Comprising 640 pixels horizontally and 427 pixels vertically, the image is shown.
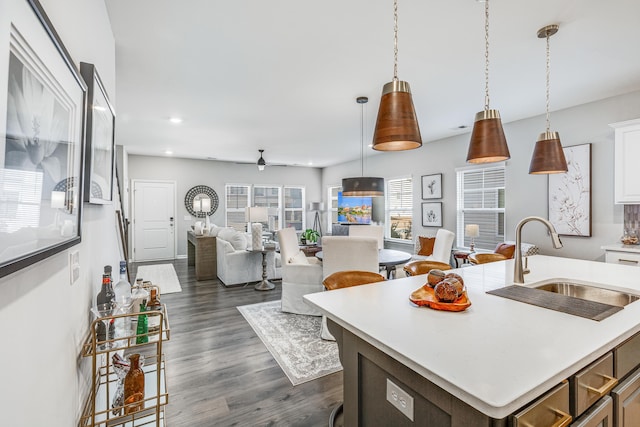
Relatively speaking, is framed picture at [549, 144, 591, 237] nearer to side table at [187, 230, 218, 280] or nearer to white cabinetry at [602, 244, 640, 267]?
white cabinetry at [602, 244, 640, 267]

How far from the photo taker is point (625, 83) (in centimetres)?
331

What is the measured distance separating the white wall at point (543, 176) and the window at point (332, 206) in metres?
3.36

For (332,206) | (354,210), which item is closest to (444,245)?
(354,210)

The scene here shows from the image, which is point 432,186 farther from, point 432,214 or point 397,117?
point 397,117

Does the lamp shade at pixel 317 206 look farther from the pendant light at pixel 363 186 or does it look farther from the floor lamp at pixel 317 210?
the pendant light at pixel 363 186

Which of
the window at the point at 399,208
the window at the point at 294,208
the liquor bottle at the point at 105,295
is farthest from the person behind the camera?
the window at the point at 294,208

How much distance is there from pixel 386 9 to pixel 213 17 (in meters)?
1.19

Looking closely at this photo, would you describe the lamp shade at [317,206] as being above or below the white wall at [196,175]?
below

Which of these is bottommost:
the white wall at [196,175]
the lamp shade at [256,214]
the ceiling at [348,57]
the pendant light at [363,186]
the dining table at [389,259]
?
the dining table at [389,259]

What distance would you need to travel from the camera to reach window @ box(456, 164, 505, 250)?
5109mm

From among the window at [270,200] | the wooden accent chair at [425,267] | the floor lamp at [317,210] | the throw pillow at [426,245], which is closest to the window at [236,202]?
the window at [270,200]

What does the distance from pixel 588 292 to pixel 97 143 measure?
2.80m

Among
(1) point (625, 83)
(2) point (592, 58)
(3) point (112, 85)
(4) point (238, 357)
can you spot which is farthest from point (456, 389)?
(1) point (625, 83)

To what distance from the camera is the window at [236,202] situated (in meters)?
8.74
